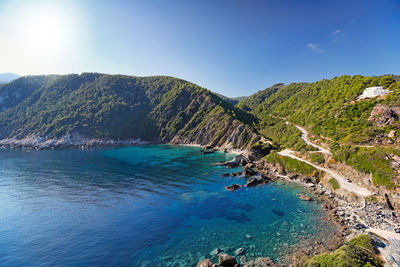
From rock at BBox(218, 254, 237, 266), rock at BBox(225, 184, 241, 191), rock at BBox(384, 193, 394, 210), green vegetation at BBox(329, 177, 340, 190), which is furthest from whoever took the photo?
rock at BBox(225, 184, 241, 191)

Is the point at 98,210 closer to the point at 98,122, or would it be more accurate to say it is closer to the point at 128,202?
the point at 128,202

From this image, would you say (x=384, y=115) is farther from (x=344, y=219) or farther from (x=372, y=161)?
(x=344, y=219)

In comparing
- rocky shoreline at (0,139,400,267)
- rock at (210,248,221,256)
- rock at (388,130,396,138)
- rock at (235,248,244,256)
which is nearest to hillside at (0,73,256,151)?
rocky shoreline at (0,139,400,267)

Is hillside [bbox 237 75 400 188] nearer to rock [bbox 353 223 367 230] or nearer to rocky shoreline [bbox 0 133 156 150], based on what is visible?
rock [bbox 353 223 367 230]

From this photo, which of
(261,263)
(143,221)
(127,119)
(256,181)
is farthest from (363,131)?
(127,119)

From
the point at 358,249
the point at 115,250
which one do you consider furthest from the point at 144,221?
the point at 358,249

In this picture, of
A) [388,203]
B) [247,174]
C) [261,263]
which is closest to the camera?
[261,263]

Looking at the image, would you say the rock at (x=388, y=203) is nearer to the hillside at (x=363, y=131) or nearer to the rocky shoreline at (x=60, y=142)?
the hillside at (x=363, y=131)
